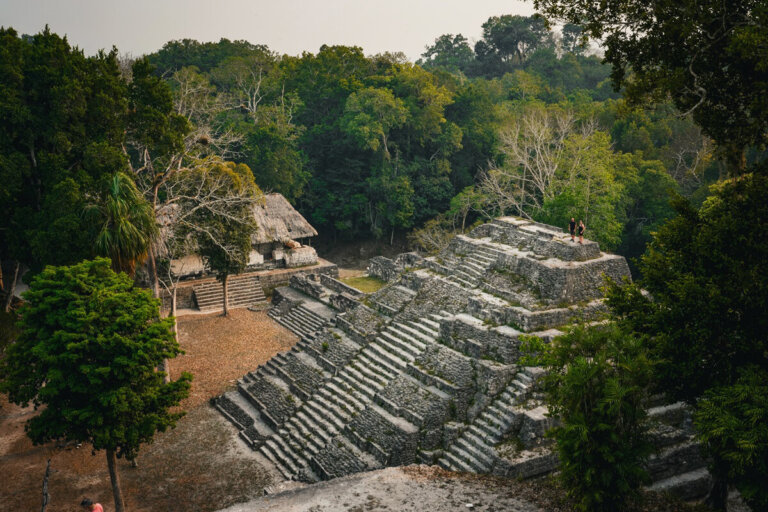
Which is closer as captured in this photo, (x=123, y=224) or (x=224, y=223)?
(x=123, y=224)

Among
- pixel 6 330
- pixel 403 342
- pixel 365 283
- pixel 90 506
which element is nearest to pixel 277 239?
pixel 365 283

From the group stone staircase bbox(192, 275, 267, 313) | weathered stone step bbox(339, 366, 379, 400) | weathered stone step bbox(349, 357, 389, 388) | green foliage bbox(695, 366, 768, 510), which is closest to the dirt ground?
weathered stone step bbox(339, 366, 379, 400)

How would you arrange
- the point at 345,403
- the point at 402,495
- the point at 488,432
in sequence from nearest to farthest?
the point at 402,495
the point at 488,432
the point at 345,403

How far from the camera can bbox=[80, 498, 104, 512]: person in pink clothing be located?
13727 millimetres

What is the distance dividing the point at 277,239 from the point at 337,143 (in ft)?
35.4

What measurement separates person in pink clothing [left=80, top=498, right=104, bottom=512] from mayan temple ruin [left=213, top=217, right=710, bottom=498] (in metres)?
4.76

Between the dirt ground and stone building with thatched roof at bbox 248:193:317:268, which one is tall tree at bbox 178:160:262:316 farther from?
stone building with thatched roof at bbox 248:193:317:268

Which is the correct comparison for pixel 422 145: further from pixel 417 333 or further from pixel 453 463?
pixel 453 463

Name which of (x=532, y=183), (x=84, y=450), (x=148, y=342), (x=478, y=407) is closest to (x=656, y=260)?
(x=478, y=407)

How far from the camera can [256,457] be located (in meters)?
18.3

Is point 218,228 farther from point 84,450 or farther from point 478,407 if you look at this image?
point 478,407

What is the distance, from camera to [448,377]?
17516 millimetres

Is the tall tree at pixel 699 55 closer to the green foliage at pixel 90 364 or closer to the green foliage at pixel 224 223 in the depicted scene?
the green foliage at pixel 90 364

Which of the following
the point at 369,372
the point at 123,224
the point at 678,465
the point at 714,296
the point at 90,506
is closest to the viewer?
the point at 714,296
